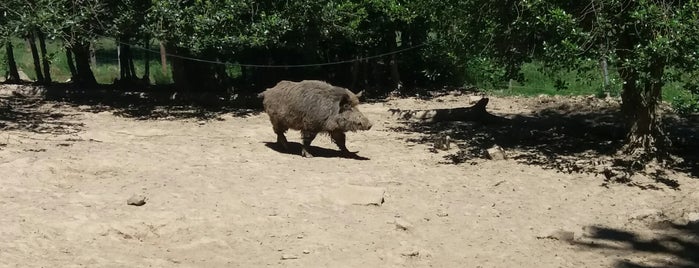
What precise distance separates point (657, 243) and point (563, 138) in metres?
5.45

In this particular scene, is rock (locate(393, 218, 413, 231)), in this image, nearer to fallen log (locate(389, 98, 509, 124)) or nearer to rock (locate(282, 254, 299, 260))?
rock (locate(282, 254, 299, 260))

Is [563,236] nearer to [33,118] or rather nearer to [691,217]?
[691,217]

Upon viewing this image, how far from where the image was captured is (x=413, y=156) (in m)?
11.2

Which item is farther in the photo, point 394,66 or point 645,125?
point 394,66

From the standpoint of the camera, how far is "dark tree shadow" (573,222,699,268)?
266 inches

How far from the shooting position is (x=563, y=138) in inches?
499

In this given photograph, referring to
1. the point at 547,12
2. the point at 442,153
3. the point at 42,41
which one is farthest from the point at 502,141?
the point at 42,41

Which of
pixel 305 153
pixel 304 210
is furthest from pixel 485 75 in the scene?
pixel 304 210

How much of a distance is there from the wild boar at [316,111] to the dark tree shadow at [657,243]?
3926 millimetres

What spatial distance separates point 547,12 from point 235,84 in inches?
415

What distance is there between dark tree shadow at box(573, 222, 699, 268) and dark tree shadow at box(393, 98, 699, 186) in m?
1.76

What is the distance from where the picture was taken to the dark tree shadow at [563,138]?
10.3 metres

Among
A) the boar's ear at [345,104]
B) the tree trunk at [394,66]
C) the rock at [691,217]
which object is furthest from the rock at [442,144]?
the tree trunk at [394,66]

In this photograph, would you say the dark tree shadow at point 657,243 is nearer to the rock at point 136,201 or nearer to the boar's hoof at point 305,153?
the rock at point 136,201
